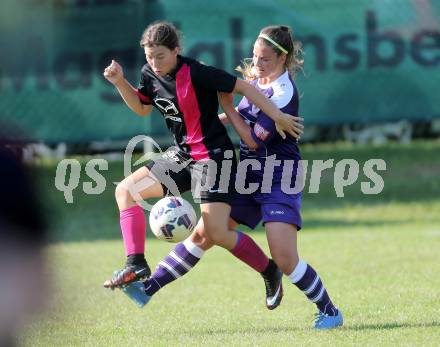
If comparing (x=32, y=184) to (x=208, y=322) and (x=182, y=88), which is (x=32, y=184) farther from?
(x=208, y=322)

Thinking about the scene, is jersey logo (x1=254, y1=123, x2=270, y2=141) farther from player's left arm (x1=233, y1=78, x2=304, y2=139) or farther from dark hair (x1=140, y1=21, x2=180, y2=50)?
dark hair (x1=140, y1=21, x2=180, y2=50)

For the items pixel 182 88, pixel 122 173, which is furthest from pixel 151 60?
pixel 122 173

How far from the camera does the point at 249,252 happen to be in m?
6.26

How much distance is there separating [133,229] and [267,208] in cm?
80

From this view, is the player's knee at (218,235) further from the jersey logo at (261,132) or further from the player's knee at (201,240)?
the jersey logo at (261,132)

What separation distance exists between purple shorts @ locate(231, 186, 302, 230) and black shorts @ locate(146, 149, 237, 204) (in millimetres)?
136

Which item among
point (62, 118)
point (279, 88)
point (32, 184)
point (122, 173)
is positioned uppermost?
point (32, 184)

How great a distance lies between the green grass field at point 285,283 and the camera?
19.3ft

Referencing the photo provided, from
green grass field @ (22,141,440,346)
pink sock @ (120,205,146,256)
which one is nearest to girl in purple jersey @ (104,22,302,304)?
pink sock @ (120,205,146,256)

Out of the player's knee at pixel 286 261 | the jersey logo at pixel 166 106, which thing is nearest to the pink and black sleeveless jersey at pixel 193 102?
the jersey logo at pixel 166 106

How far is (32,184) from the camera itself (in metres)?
3.82

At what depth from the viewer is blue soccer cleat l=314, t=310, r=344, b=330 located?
5969mm

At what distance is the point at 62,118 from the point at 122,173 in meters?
1.72

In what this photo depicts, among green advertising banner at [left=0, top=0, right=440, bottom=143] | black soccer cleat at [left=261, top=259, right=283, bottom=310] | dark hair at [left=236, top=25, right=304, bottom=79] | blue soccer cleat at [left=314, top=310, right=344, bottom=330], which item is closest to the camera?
blue soccer cleat at [left=314, top=310, right=344, bottom=330]
